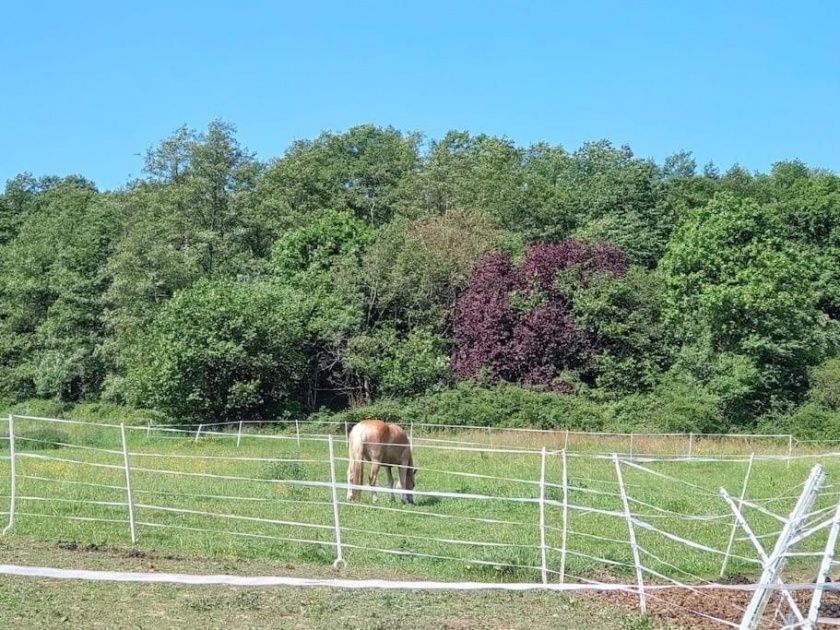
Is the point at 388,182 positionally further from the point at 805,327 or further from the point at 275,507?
the point at 275,507

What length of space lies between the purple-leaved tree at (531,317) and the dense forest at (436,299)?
9cm

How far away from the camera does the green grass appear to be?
33.1 ft

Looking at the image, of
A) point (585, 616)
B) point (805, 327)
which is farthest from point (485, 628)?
point (805, 327)

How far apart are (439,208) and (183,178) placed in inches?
534

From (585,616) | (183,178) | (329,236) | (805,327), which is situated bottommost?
(585,616)

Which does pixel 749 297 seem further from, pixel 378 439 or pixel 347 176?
pixel 347 176

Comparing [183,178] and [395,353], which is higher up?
[183,178]

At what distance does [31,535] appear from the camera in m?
10.9

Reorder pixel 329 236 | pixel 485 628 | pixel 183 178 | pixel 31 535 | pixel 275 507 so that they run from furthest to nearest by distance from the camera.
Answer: pixel 183 178
pixel 329 236
pixel 275 507
pixel 31 535
pixel 485 628

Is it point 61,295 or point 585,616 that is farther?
point 61,295

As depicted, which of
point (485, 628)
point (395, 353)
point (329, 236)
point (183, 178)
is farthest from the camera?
point (183, 178)

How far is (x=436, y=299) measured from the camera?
134ft

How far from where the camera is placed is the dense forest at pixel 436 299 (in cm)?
3547

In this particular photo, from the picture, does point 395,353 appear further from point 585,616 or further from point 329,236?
point 585,616
